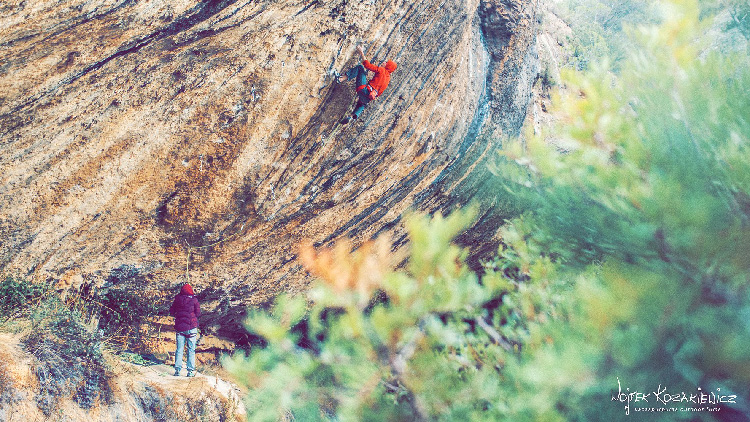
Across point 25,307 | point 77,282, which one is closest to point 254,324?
point 77,282

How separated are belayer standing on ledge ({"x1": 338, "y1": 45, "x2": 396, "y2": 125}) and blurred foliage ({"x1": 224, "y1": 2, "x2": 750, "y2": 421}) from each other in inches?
126

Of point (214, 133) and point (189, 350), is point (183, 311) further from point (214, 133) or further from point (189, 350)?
point (214, 133)

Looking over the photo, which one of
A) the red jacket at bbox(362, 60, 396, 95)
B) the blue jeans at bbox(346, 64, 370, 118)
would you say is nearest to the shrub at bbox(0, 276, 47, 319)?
→ the blue jeans at bbox(346, 64, 370, 118)

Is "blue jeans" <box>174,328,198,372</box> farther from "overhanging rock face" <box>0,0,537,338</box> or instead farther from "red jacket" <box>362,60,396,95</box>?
"red jacket" <box>362,60,396,95</box>

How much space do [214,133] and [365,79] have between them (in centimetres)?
264

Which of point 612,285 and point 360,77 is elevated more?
point 360,77

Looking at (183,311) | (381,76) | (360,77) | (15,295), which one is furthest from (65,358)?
(381,76)

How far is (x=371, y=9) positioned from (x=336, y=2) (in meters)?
0.64

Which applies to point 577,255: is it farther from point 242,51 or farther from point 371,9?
point 242,51

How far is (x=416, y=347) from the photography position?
12.8 ft

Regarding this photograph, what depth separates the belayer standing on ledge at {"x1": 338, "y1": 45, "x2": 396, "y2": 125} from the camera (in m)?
6.35

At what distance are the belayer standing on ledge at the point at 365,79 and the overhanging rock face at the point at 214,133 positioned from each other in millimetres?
183

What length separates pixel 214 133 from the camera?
6.02 metres

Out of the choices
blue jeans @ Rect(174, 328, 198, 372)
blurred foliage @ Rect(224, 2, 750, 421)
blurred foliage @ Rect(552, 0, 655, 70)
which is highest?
blurred foliage @ Rect(552, 0, 655, 70)
